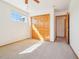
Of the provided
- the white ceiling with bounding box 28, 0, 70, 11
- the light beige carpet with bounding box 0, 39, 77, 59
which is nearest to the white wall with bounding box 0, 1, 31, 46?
the light beige carpet with bounding box 0, 39, 77, 59

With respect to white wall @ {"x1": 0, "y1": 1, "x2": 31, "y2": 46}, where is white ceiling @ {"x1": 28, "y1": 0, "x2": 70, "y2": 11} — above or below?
above

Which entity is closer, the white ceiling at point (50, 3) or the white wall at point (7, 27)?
the white wall at point (7, 27)

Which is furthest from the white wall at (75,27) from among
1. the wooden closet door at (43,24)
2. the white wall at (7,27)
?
the white wall at (7,27)

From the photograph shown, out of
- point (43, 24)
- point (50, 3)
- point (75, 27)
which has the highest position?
point (50, 3)

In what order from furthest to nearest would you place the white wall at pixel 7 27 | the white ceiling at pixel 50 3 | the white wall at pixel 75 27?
the white ceiling at pixel 50 3 < the white wall at pixel 7 27 < the white wall at pixel 75 27

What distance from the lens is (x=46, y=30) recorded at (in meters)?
6.99

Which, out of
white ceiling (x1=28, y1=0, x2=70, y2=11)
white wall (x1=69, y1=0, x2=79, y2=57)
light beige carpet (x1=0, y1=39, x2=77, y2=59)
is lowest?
light beige carpet (x1=0, y1=39, x2=77, y2=59)

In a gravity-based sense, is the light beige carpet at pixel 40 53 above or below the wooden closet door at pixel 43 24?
below

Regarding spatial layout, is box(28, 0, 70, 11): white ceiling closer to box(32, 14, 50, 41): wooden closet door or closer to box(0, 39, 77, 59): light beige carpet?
box(32, 14, 50, 41): wooden closet door

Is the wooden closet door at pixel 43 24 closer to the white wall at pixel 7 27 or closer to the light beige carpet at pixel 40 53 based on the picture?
the white wall at pixel 7 27

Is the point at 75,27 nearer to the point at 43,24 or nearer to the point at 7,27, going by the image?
the point at 7,27

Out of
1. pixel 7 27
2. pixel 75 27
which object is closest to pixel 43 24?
pixel 7 27

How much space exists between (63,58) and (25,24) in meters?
5.17

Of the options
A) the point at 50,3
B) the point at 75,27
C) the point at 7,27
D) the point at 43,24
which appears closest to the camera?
the point at 75,27
